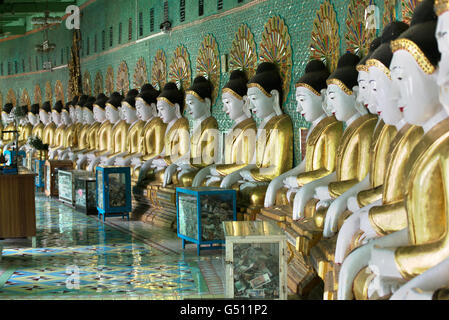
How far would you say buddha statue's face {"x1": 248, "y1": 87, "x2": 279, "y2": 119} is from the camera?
25.8 ft

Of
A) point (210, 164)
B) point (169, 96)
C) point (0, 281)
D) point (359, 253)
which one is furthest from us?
point (169, 96)

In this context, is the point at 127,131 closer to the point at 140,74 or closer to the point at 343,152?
the point at 140,74

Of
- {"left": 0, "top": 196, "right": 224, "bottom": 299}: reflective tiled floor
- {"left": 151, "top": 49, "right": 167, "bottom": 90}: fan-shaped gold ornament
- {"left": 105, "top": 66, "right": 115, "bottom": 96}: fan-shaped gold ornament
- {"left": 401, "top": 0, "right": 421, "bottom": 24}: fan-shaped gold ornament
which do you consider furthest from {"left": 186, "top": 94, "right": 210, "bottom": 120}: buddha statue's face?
{"left": 105, "top": 66, "right": 115, "bottom": 96}: fan-shaped gold ornament

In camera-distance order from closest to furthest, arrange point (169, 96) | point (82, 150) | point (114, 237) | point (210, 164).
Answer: point (114, 237)
point (210, 164)
point (169, 96)
point (82, 150)

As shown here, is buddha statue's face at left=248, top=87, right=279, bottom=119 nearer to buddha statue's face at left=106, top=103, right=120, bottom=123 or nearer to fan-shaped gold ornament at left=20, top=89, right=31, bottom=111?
buddha statue's face at left=106, top=103, right=120, bottom=123

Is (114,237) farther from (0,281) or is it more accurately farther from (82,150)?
(82,150)

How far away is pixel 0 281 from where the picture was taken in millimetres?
6391

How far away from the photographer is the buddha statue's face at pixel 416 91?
3.55 meters

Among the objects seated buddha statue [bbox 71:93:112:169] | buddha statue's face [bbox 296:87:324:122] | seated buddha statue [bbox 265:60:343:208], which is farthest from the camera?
seated buddha statue [bbox 71:93:112:169]

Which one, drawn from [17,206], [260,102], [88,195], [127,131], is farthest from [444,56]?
[127,131]

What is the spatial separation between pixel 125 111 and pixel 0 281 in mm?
6362

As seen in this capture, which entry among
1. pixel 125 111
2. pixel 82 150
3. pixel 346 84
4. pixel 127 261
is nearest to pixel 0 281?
pixel 127 261

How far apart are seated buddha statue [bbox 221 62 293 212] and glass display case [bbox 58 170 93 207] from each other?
13.8 ft

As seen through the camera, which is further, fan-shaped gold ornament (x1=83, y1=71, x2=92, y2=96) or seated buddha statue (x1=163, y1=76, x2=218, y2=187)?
fan-shaped gold ornament (x1=83, y1=71, x2=92, y2=96)
